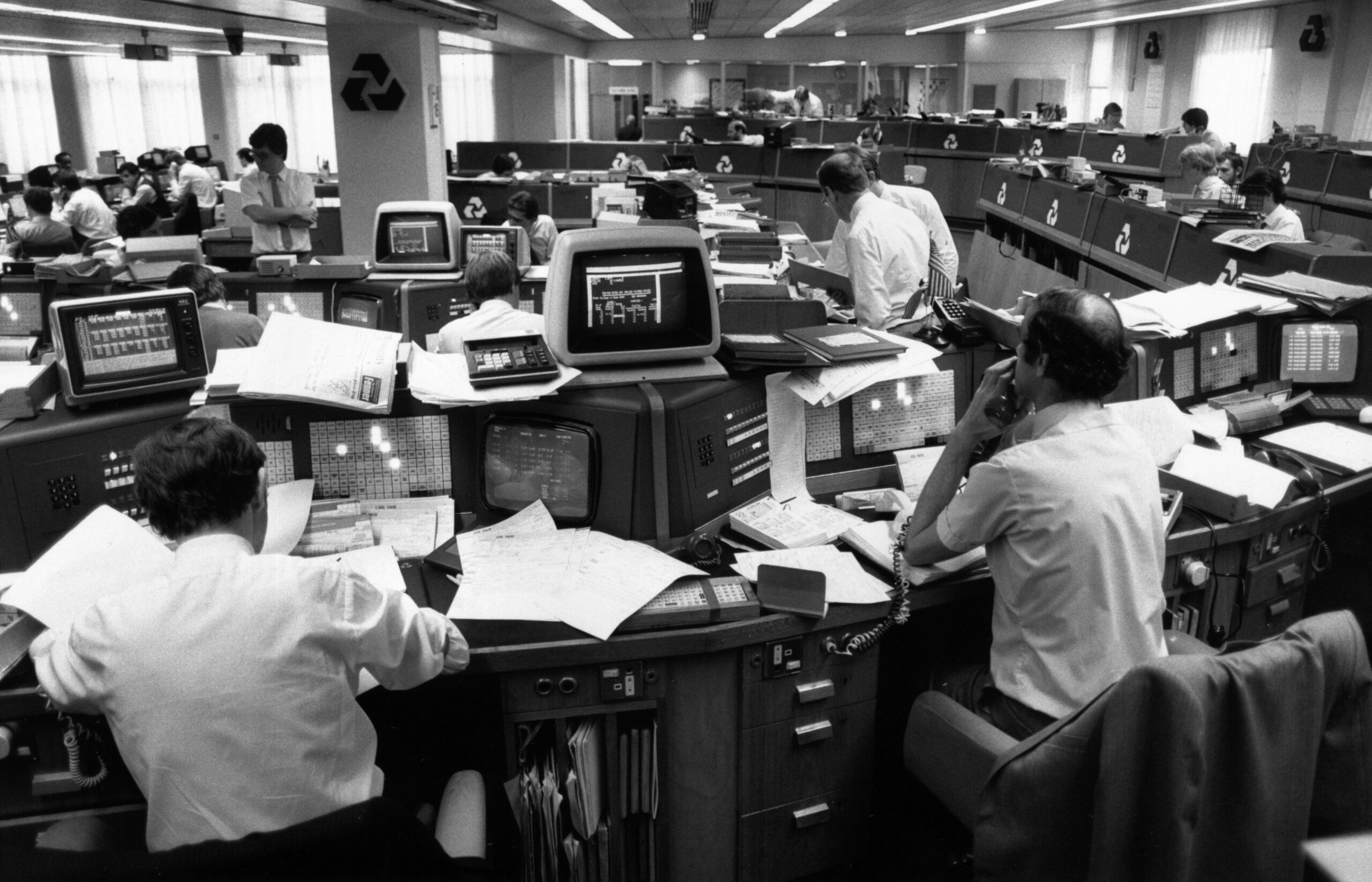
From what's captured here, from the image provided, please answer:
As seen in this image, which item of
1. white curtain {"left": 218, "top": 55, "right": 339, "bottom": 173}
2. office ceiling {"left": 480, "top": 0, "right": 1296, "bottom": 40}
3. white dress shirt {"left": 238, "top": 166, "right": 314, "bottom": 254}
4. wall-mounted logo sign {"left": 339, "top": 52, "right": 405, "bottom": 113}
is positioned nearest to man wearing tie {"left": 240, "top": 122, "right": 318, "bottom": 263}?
white dress shirt {"left": 238, "top": 166, "right": 314, "bottom": 254}

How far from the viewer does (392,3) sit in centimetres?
791

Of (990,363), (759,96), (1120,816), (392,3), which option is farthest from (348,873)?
(759,96)

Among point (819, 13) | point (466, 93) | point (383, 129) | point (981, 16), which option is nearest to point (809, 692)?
point (383, 129)

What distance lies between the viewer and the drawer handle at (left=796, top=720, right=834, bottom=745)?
7.83 feet

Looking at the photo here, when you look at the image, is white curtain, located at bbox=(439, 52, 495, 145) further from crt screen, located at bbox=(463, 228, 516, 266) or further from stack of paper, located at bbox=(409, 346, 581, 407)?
stack of paper, located at bbox=(409, 346, 581, 407)

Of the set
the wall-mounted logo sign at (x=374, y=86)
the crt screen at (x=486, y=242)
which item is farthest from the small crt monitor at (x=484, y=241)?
the wall-mounted logo sign at (x=374, y=86)

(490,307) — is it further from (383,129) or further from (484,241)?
(383,129)

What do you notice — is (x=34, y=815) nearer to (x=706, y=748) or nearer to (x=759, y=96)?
(x=706, y=748)

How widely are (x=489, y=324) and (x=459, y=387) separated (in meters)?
1.60

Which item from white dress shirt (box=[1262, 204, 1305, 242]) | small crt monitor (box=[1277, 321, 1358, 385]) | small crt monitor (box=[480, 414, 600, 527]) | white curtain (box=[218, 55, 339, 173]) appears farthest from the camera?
white curtain (box=[218, 55, 339, 173])

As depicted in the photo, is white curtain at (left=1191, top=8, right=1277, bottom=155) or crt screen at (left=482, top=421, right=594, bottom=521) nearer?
crt screen at (left=482, top=421, right=594, bottom=521)

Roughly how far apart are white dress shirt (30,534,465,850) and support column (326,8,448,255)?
26.1 ft

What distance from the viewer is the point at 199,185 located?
538 inches

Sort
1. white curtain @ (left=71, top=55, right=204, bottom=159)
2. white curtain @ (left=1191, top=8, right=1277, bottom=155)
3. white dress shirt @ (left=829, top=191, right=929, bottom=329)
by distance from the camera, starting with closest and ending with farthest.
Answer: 1. white dress shirt @ (left=829, top=191, right=929, bottom=329)
2. white curtain @ (left=1191, top=8, right=1277, bottom=155)
3. white curtain @ (left=71, top=55, right=204, bottom=159)
